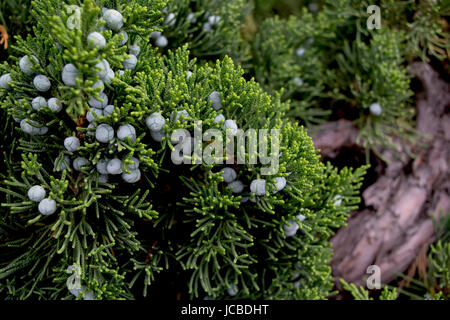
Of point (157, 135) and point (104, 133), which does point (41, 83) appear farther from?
point (157, 135)

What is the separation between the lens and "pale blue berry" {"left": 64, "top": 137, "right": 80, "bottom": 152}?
1043 mm

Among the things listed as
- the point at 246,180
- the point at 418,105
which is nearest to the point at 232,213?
the point at 246,180

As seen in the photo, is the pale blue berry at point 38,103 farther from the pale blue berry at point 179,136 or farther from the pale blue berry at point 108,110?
the pale blue berry at point 179,136

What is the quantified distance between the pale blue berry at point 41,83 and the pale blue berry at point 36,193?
276mm

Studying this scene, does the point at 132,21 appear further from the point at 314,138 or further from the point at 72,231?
the point at 314,138

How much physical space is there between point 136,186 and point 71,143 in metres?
0.25

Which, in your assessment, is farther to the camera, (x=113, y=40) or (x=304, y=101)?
(x=304, y=101)

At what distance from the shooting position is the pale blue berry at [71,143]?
104 centimetres

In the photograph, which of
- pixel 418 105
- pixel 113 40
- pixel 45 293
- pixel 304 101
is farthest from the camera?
pixel 418 105

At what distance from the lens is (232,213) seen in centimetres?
123

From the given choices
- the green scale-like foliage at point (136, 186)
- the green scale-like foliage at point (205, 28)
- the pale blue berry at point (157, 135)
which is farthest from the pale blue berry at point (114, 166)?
the green scale-like foliage at point (205, 28)

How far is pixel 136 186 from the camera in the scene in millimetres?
1205
